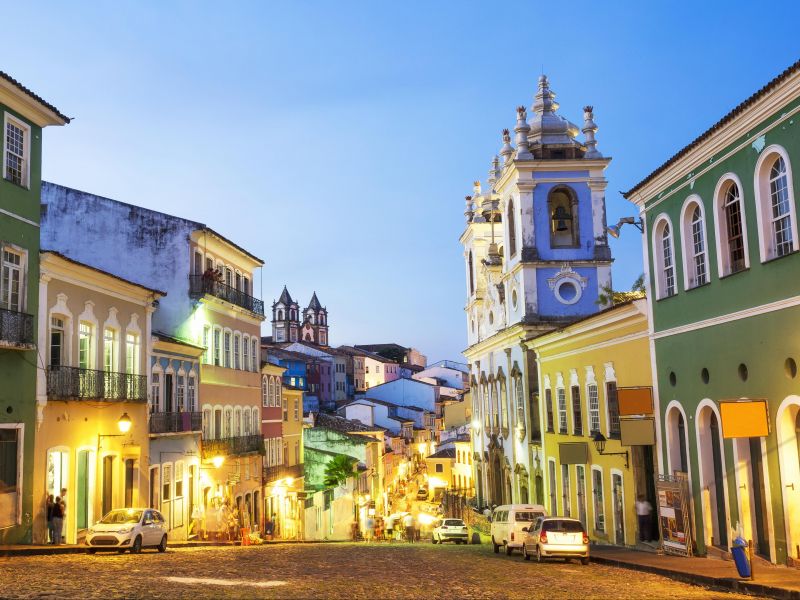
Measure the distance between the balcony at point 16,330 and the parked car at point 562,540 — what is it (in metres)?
12.9

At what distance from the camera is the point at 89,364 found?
2705 cm

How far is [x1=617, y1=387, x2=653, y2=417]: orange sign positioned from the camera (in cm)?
2327

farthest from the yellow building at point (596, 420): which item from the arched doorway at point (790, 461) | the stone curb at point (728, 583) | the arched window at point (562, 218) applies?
the arched window at point (562, 218)

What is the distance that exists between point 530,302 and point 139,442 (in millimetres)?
20796

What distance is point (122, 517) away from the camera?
22734 mm

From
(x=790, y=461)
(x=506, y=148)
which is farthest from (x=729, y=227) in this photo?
(x=506, y=148)

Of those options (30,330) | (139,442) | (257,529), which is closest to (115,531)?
(30,330)

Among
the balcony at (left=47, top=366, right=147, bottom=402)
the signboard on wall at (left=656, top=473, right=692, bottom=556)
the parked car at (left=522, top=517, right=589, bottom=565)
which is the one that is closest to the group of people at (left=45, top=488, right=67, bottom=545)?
the balcony at (left=47, top=366, right=147, bottom=402)

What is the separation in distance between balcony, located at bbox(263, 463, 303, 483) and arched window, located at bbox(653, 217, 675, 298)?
1082 inches

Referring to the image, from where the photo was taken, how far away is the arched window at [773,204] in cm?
1669

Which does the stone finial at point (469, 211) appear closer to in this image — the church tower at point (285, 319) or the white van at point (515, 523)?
the white van at point (515, 523)

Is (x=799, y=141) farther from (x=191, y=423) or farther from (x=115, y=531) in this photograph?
(x=191, y=423)

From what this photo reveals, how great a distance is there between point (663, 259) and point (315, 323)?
161814mm

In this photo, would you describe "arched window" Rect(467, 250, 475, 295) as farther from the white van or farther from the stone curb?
the stone curb
